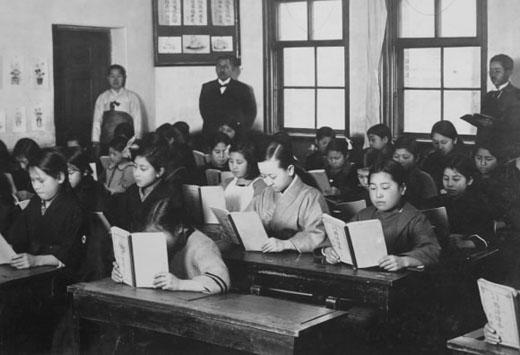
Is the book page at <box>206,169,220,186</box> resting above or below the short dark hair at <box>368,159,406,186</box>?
below

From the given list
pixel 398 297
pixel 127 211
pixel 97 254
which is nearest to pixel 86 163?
pixel 127 211

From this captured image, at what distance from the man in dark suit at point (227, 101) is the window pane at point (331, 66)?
854 millimetres

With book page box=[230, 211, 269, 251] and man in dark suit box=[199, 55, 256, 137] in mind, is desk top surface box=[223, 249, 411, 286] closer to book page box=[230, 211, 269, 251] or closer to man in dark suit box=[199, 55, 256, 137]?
book page box=[230, 211, 269, 251]

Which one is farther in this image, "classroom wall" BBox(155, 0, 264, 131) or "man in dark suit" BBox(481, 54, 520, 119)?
"classroom wall" BBox(155, 0, 264, 131)

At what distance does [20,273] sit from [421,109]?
16.9ft

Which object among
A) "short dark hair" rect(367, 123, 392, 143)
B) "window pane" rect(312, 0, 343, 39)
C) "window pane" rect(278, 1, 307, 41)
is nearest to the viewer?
"short dark hair" rect(367, 123, 392, 143)

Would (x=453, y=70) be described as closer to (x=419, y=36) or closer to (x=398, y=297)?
(x=419, y=36)

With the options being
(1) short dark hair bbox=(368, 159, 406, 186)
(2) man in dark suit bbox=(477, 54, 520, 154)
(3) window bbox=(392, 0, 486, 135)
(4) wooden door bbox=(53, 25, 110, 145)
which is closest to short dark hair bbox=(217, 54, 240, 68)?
(4) wooden door bbox=(53, 25, 110, 145)

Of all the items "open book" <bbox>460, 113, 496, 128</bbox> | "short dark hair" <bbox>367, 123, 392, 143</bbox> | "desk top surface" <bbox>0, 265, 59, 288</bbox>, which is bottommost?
"desk top surface" <bbox>0, 265, 59, 288</bbox>

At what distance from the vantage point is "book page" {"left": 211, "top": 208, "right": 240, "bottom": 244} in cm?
417

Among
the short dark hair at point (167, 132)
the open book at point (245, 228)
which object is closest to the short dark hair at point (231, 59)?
the short dark hair at point (167, 132)

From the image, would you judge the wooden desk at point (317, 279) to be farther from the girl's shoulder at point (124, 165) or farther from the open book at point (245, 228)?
the girl's shoulder at point (124, 165)

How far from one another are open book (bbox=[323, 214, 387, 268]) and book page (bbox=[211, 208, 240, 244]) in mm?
651

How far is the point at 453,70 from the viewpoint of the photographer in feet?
25.3
